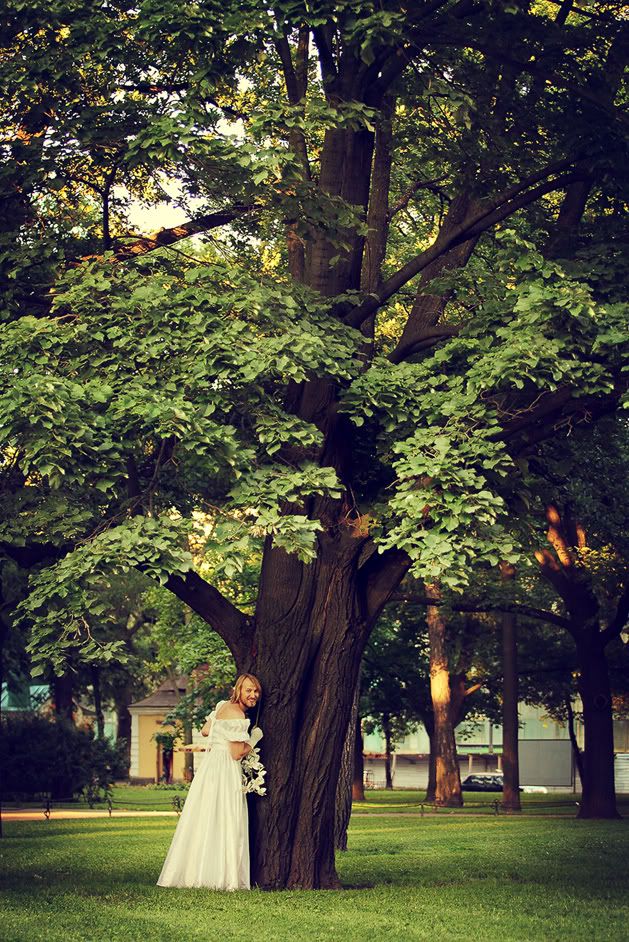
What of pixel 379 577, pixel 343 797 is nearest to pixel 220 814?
pixel 379 577

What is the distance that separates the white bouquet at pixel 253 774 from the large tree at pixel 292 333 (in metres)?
0.20

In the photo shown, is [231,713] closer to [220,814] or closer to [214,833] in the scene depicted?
[220,814]

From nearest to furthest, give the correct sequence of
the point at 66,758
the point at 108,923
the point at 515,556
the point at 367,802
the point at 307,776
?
1. the point at 108,923
2. the point at 515,556
3. the point at 307,776
4. the point at 66,758
5. the point at 367,802

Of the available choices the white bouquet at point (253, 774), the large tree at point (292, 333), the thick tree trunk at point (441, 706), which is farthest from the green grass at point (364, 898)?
the thick tree trunk at point (441, 706)

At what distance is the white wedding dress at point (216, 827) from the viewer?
13359 millimetres

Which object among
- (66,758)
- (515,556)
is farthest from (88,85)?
(66,758)

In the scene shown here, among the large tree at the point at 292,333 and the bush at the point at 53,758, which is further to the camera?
the bush at the point at 53,758

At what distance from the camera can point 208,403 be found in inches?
490

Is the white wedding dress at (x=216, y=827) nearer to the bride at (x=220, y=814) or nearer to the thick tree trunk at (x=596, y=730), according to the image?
the bride at (x=220, y=814)

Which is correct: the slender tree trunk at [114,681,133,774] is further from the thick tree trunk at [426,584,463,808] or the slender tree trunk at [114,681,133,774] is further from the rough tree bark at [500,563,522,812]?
the rough tree bark at [500,563,522,812]

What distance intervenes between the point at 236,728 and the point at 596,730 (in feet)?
59.0

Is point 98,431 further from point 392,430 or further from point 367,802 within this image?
point 367,802

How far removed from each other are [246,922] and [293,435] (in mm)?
4307

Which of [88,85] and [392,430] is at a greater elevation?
[88,85]
